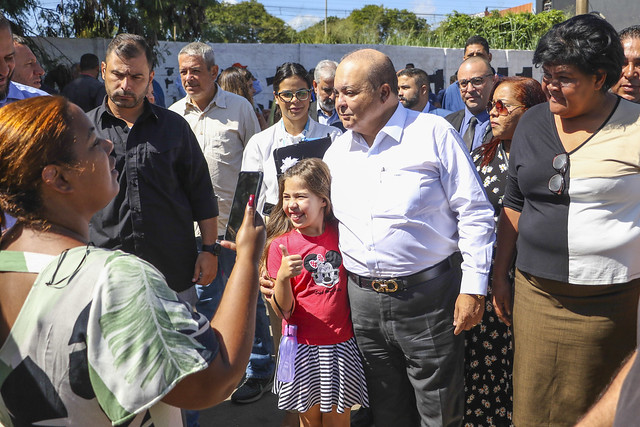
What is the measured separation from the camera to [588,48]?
100.0 inches

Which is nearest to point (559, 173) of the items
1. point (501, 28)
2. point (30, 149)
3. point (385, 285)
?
point (385, 285)

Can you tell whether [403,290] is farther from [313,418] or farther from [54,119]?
[54,119]

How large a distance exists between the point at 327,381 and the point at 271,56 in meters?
7.64

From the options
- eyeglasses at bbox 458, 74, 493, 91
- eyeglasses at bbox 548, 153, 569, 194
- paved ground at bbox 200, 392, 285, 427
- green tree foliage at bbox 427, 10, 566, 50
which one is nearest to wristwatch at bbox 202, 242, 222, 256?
paved ground at bbox 200, 392, 285, 427

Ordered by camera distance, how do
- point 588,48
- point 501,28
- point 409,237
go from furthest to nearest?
1. point 501,28
2. point 409,237
3. point 588,48

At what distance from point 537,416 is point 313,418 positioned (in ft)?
3.64

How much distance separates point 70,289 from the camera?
133 centimetres

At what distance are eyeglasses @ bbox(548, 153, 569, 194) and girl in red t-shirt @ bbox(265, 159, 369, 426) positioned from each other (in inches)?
43.0

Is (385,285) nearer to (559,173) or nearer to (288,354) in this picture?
(288,354)

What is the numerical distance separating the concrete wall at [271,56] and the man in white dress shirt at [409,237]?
697 centimetres

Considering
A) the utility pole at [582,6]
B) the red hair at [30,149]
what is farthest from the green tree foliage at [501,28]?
the red hair at [30,149]

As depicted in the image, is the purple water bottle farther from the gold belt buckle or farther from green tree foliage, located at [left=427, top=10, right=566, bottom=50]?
green tree foliage, located at [left=427, top=10, right=566, bottom=50]

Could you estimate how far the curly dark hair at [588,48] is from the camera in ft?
8.34

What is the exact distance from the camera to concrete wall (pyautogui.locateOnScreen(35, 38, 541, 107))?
890cm
